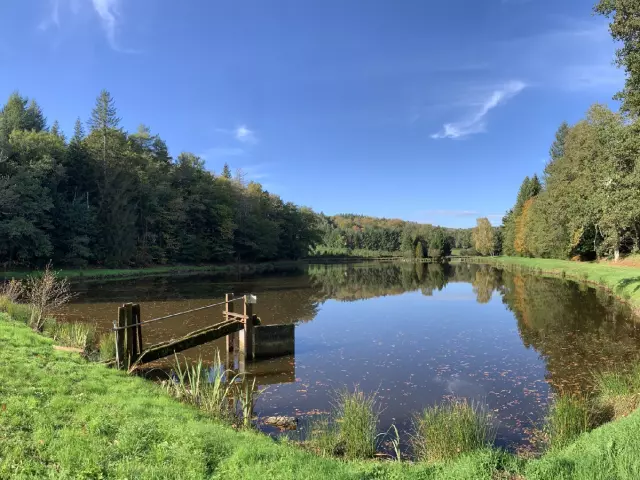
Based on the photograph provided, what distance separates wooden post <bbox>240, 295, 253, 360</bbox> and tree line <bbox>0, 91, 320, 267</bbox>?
30232 mm

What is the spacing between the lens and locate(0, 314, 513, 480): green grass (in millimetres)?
4820

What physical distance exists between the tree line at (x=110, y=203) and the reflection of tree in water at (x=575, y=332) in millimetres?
37671

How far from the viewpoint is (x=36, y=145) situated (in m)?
38.3

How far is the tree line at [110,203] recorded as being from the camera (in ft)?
120

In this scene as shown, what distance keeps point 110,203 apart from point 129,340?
1736 inches

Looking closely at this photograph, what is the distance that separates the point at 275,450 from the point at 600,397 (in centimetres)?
711

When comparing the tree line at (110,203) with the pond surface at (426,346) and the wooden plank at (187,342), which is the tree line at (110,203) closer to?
the pond surface at (426,346)

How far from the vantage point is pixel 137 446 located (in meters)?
5.40

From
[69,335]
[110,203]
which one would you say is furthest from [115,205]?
[69,335]

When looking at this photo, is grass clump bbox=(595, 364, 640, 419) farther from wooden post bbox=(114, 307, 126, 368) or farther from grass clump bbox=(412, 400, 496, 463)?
wooden post bbox=(114, 307, 126, 368)

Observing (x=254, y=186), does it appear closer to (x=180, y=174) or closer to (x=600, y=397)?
(x=180, y=174)

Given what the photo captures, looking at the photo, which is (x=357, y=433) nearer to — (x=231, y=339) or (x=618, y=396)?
(x=618, y=396)

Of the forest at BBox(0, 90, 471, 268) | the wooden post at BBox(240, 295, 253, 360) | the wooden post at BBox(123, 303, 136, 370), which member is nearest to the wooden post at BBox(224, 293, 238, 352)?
the wooden post at BBox(240, 295, 253, 360)

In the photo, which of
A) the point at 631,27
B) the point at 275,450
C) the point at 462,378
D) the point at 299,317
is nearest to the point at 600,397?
the point at 462,378
